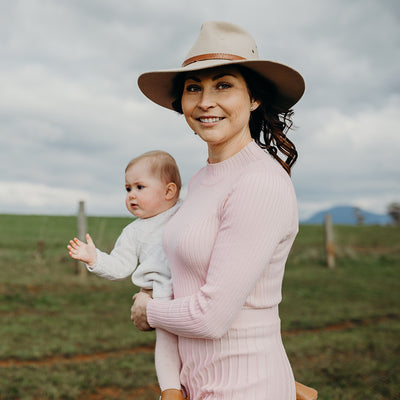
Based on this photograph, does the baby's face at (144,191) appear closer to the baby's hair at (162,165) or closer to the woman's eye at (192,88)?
the baby's hair at (162,165)

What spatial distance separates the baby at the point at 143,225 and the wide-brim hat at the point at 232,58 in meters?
0.43

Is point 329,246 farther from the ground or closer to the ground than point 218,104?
farther from the ground

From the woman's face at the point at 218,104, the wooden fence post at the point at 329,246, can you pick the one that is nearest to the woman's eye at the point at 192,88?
the woman's face at the point at 218,104

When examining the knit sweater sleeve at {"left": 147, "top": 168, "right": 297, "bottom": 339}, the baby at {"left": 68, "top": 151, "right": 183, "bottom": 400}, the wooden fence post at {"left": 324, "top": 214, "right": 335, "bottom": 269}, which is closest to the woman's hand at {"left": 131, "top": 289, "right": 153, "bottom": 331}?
the baby at {"left": 68, "top": 151, "right": 183, "bottom": 400}

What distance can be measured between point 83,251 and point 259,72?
43.9 inches

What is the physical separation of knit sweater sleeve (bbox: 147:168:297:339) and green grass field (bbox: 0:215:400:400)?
411 centimetres

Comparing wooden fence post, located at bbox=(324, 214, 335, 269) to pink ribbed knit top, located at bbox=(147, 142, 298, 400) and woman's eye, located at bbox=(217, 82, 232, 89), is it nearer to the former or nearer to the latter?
pink ribbed knit top, located at bbox=(147, 142, 298, 400)

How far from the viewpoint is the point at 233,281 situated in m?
1.63

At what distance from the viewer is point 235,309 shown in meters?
1.66

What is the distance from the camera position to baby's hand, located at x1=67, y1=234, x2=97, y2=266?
214 cm

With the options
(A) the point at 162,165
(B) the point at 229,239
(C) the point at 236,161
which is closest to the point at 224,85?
(C) the point at 236,161

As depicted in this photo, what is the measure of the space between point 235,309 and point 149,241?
28.6 inches

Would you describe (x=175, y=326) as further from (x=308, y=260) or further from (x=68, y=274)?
(x=308, y=260)

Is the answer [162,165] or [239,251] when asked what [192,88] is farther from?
[239,251]
